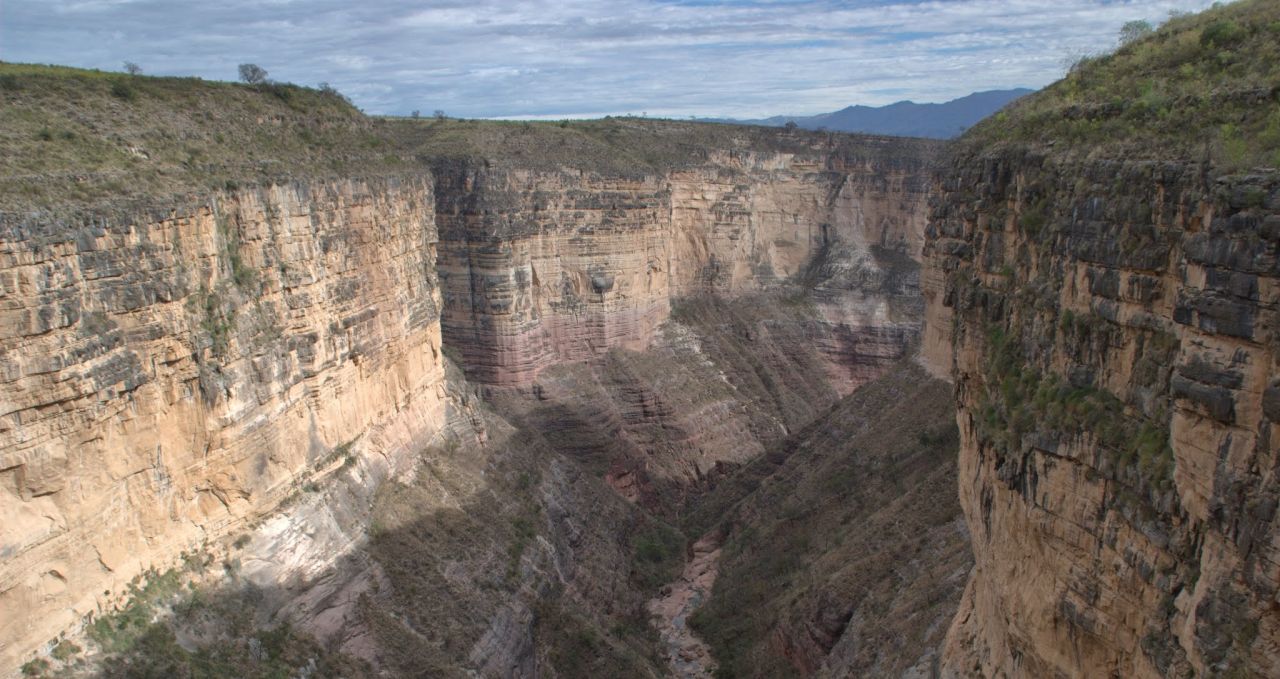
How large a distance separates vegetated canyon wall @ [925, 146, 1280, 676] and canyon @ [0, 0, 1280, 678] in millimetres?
48

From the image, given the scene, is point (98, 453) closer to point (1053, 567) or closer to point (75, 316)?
point (75, 316)

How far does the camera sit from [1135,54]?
1427 centimetres

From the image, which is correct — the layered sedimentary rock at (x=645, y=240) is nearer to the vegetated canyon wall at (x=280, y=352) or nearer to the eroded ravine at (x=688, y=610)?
the vegetated canyon wall at (x=280, y=352)

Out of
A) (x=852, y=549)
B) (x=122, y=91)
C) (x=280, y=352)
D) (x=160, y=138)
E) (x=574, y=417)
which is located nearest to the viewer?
(x=160, y=138)

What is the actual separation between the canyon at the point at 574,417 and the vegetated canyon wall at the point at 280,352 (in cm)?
10

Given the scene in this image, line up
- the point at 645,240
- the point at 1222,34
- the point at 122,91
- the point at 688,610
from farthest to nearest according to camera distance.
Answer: the point at 645,240
the point at 688,610
the point at 122,91
the point at 1222,34

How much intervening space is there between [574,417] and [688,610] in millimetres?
14102

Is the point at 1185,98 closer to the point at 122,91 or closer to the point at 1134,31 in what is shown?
the point at 1134,31

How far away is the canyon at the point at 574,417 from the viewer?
1035 centimetres

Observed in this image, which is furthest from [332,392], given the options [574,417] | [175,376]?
[574,417]

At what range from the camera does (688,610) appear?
35031mm

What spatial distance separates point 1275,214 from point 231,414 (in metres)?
20.0

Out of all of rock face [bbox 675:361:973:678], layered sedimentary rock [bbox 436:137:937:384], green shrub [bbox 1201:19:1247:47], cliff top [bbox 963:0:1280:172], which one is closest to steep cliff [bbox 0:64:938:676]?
layered sedimentary rock [bbox 436:137:937:384]

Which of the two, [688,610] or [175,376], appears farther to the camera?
[688,610]
